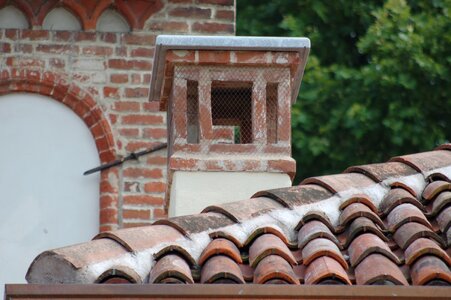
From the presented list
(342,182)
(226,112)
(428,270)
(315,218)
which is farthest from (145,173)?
(428,270)

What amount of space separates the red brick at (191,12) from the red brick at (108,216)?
4.60ft

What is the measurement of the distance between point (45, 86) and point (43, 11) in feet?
1.65

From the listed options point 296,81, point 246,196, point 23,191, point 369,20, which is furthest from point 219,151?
point 369,20

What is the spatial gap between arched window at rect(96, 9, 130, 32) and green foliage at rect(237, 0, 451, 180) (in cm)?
738

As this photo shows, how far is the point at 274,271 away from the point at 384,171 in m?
1.43

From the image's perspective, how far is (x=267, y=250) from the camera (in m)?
6.01

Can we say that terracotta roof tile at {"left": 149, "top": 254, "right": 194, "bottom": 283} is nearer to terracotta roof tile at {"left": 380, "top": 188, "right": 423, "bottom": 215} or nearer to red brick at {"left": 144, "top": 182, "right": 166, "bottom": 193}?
terracotta roof tile at {"left": 380, "top": 188, "right": 423, "bottom": 215}

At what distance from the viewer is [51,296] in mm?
5539

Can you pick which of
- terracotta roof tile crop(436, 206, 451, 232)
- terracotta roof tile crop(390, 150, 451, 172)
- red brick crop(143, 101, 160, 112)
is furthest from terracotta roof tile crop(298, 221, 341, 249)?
red brick crop(143, 101, 160, 112)

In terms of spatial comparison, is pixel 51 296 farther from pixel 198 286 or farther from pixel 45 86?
pixel 45 86

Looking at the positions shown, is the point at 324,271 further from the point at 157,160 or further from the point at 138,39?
the point at 138,39

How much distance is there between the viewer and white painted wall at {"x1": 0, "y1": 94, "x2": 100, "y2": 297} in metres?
10.2

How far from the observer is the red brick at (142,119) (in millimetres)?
10422

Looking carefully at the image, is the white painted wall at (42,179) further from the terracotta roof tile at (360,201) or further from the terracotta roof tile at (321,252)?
the terracotta roof tile at (321,252)
